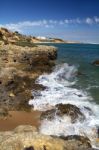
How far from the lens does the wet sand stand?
674 inches

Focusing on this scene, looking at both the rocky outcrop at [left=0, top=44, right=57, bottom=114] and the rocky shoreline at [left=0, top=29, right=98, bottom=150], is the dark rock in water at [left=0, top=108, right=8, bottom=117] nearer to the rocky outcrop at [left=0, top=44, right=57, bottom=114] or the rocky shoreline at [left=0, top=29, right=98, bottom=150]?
the rocky shoreline at [left=0, top=29, right=98, bottom=150]

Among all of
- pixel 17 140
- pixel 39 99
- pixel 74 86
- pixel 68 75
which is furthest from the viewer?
pixel 68 75

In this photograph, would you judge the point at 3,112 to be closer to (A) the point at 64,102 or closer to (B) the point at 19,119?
(B) the point at 19,119

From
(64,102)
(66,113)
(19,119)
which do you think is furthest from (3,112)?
(64,102)

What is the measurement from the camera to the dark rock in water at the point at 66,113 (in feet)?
60.2

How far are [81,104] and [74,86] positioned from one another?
300 inches

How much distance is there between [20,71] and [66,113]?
1316cm

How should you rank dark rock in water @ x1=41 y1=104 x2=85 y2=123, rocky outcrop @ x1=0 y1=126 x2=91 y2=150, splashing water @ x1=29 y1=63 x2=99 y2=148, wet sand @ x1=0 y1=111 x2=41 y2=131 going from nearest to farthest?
1. rocky outcrop @ x1=0 y1=126 x2=91 y2=150
2. splashing water @ x1=29 y1=63 x2=99 y2=148
3. wet sand @ x1=0 y1=111 x2=41 y2=131
4. dark rock in water @ x1=41 y1=104 x2=85 y2=123

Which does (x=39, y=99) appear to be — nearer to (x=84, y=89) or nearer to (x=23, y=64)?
(x=84, y=89)

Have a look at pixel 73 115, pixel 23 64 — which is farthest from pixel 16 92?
pixel 23 64

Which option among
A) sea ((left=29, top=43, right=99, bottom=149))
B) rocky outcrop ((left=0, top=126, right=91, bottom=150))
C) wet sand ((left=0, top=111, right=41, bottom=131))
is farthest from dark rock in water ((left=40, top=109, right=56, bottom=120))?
rocky outcrop ((left=0, top=126, right=91, bottom=150))

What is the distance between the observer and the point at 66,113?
18812 mm

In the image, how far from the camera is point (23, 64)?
1407 inches

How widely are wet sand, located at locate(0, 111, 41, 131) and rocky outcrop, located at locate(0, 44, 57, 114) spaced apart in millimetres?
938
